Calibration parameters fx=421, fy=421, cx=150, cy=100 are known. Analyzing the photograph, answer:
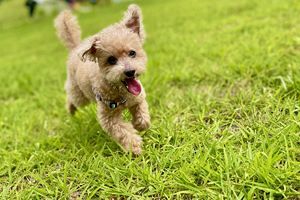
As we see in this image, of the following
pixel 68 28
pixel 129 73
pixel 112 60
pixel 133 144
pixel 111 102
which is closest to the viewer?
pixel 129 73

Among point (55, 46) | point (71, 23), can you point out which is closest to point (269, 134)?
point (71, 23)

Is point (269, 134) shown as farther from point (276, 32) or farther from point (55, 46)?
point (55, 46)

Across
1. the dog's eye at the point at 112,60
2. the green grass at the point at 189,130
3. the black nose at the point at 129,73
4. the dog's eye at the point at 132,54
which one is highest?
the dog's eye at the point at 132,54

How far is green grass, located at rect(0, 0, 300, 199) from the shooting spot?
2.65 meters

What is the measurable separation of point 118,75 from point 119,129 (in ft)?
1.79

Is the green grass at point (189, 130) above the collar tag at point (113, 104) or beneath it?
beneath

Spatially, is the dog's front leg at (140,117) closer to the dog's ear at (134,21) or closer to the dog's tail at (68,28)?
the dog's ear at (134,21)

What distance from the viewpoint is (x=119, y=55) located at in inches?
117

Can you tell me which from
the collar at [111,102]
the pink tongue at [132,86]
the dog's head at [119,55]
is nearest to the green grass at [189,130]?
the collar at [111,102]

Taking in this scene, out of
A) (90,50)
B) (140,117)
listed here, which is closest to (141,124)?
(140,117)

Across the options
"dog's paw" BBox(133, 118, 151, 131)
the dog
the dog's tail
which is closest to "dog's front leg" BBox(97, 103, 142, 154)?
the dog

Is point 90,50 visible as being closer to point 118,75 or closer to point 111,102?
point 118,75

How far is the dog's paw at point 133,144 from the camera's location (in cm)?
318

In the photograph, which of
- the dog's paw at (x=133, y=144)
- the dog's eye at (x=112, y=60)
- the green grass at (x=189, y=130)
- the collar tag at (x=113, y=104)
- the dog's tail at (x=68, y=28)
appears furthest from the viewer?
the dog's tail at (x=68, y=28)
